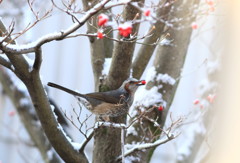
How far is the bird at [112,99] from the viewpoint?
11.9ft

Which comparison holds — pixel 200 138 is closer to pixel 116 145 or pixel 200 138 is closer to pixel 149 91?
pixel 149 91

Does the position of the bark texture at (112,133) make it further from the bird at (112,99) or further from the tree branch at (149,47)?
the tree branch at (149,47)

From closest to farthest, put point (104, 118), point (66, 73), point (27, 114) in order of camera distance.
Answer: point (104, 118) < point (27, 114) < point (66, 73)

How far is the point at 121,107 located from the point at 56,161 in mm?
1644

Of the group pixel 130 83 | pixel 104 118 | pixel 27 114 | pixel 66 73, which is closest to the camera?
pixel 130 83

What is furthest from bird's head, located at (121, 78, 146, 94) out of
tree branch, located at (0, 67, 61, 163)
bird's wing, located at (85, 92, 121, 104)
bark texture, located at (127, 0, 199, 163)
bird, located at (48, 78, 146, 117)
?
tree branch, located at (0, 67, 61, 163)

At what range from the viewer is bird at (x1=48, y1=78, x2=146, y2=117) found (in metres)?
3.62

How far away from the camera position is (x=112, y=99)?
12.2ft

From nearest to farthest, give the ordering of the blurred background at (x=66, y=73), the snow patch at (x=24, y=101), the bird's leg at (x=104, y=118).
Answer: the bird's leg at (x=104, y=118) < the snow patch at (x=24, y=101) < the blurred background at (x=66, y=73)

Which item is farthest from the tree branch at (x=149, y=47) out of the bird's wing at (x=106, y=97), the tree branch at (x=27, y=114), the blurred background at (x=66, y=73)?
the blurred background at (x=66, y=73)

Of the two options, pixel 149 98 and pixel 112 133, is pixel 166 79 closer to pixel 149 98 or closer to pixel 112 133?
pixel 149 98

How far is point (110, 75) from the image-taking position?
352cm

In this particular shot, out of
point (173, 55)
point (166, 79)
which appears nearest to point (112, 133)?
point (166, 79)

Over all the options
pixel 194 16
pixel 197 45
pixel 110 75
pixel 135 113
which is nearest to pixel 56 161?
pixel 135 113
